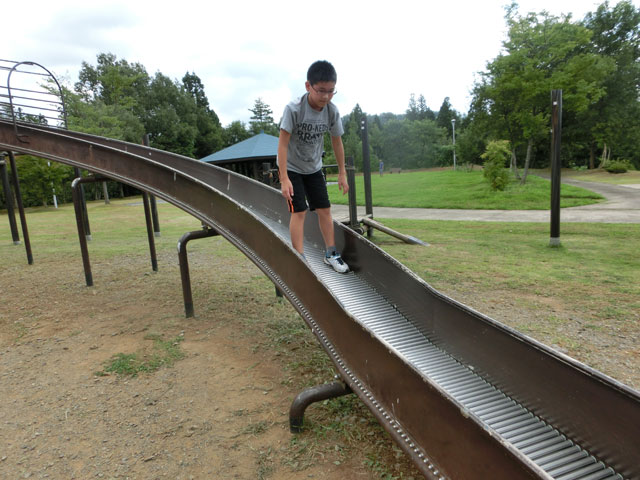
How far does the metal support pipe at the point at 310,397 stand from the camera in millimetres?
2320

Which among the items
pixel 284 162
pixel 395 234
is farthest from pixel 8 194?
pixel 284 162

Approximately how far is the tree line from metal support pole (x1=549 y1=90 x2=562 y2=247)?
20.1 feet

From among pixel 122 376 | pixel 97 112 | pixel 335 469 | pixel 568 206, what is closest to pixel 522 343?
pixel 335 469

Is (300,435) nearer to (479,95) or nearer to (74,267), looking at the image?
(74,267)

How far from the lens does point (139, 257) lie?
7844mm

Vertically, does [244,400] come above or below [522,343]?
below

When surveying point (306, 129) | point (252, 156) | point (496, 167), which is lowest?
point (496, 167)

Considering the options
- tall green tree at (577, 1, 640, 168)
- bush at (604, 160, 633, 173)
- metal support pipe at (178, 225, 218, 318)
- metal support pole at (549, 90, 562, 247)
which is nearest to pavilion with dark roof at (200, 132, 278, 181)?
metal support pole at (549, 90, 562, 247)

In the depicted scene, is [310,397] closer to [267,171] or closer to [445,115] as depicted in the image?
[267,171]

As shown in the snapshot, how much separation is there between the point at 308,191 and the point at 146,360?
2.04 meters

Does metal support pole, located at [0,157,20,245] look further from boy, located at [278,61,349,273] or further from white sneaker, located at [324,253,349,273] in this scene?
white sneaker, located at [324,253,349,273]

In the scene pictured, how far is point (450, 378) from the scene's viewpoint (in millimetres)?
2324

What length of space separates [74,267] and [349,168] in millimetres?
5102

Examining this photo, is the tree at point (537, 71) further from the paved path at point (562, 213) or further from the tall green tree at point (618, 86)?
the tall green tree at point (618, 86)
